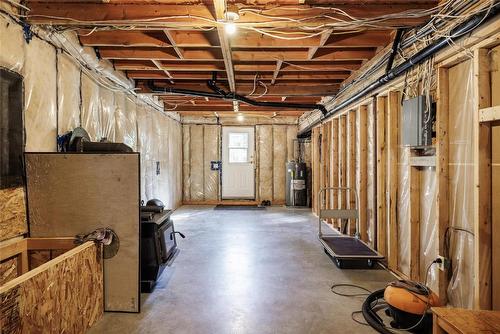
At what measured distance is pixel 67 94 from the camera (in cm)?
284

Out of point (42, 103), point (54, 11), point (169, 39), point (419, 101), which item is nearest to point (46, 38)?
point (54, 11)

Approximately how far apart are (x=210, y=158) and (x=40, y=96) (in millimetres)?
5881

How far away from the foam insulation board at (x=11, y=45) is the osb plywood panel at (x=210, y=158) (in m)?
6.04

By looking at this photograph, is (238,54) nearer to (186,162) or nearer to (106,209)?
(106,209)

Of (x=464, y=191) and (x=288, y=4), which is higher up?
(x=288, y=4)

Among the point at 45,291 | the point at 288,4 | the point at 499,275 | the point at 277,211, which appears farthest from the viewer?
the point at 277,211

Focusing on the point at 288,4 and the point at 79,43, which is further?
the point at 79,43

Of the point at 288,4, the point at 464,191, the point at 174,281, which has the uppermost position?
the point at 288,4

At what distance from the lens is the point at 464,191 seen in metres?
2.13

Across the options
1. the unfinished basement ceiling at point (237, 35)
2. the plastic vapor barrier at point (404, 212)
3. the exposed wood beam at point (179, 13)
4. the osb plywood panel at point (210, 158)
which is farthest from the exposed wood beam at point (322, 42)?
the osb plywood panel at point (210, 158)

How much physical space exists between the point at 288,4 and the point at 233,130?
6075 mm

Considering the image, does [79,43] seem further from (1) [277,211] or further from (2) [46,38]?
(1) [277,211]

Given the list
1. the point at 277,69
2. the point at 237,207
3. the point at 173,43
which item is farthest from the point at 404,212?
the point at 237,207

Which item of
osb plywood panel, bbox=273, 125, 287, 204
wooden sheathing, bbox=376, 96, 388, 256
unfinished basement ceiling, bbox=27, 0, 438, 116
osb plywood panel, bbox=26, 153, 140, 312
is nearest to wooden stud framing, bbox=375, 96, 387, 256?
wooden sheathing, bbox=376, 96, 388, 256
